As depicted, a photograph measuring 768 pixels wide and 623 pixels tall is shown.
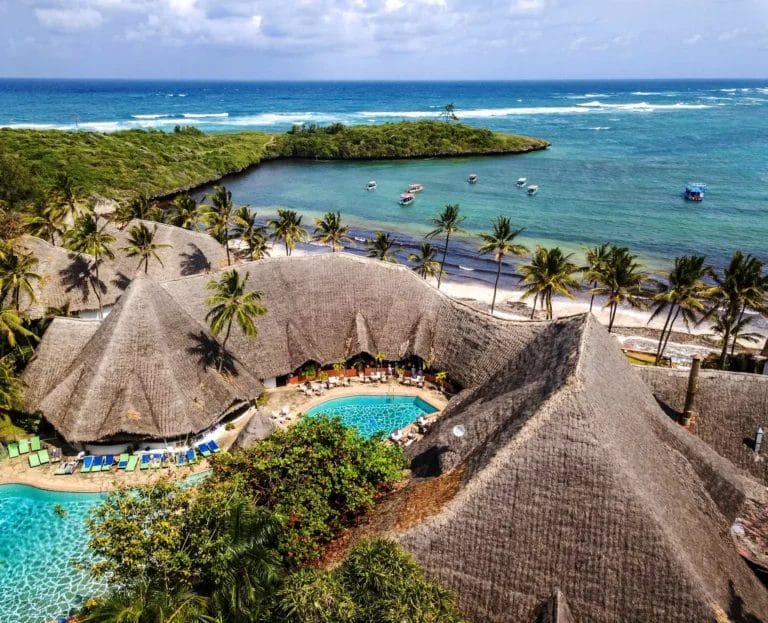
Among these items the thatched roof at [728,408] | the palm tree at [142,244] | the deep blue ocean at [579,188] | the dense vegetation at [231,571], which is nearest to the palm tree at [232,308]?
the palm tree at [142,244]

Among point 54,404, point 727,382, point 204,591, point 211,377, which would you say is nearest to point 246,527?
point 204,591

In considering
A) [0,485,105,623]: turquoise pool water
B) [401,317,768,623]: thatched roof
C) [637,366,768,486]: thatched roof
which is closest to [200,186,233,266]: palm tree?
[0,485,105,623]: turquoise pool water

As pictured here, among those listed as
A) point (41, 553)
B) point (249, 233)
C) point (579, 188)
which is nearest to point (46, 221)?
point (249, 233)

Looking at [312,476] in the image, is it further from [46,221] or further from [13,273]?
[46,221]

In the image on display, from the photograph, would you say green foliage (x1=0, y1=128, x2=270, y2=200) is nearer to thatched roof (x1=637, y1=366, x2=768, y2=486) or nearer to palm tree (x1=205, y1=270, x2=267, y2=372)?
palm tree (x1=205, y1=270, x2=267, y2=372)

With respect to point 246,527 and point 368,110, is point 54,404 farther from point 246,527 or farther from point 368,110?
point 368,110
